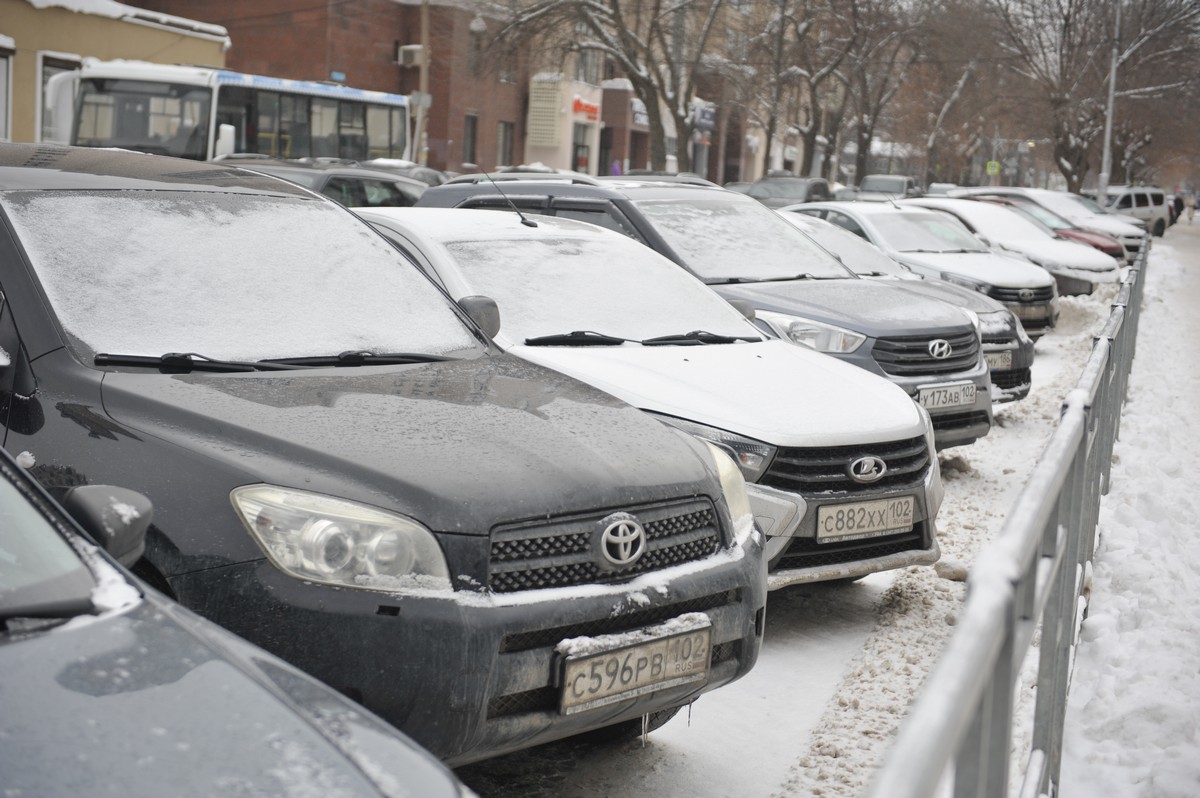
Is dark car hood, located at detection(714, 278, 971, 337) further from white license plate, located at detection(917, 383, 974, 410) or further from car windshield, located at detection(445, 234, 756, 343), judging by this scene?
car windshield, located at detection(445, 234, 756, 343)

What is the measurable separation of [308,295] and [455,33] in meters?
40.7

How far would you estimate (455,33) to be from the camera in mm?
43312

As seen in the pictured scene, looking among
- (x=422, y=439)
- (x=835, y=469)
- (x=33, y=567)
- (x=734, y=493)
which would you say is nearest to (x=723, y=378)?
(x=835, y=469)

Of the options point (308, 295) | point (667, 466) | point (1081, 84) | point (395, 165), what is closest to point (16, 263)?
point (308, 295)

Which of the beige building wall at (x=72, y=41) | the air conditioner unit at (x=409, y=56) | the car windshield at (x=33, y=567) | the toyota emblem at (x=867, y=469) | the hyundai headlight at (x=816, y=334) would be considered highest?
the air conditioner unit at (x=409, y=56)

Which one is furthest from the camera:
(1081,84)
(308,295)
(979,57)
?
(1081,84)

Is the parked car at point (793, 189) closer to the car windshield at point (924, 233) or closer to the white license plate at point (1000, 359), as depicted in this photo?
the car windshield at point (924, 233)

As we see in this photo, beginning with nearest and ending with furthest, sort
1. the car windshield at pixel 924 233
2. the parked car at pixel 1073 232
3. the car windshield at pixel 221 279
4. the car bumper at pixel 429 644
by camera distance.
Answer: the car bumper at pixel 429 644, the car windshield at pixel 221 279, the car windshield at pixel 924 233, the parked car at pixel 1073 232

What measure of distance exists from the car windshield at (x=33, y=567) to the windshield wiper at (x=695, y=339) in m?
3.67

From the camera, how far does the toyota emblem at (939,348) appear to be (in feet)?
27.1

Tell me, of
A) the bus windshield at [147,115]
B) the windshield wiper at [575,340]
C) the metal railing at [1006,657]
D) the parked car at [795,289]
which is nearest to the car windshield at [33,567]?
the metal railing at [1006,657]

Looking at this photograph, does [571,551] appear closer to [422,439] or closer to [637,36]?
[422,439]

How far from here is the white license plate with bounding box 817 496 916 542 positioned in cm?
518

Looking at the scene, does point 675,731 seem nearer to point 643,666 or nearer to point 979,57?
point 643,666
